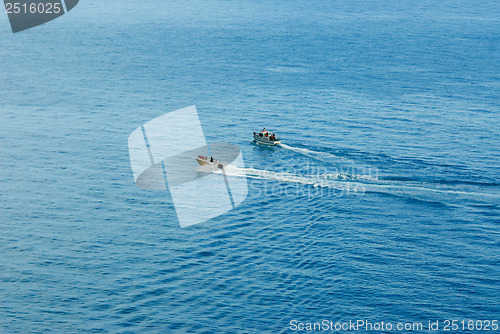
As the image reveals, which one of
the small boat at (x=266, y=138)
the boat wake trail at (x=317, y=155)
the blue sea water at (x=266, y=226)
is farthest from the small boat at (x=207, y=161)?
the boat wake trail at (x=317, y=155)

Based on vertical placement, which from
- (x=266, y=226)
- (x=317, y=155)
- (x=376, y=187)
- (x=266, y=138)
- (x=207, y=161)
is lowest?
(x=266, y=226)

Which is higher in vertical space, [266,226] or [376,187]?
[376,187]

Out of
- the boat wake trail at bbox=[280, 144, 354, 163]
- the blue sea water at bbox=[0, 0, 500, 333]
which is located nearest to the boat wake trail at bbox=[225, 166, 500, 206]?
the blue sea water at bbox=[0, 0, 500, 333]

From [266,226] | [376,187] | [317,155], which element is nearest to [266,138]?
[317,155]

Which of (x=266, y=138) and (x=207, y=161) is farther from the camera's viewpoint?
(x=266, y=138)

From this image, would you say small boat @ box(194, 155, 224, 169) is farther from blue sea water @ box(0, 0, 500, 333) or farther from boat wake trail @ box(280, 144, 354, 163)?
boat wake trail @ box(280, 144, 354, 163)

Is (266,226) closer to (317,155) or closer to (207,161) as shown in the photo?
(207,161)

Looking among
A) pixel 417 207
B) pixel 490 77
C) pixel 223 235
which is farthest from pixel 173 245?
pixel 490 77

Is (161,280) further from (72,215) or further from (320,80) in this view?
(320,80)
